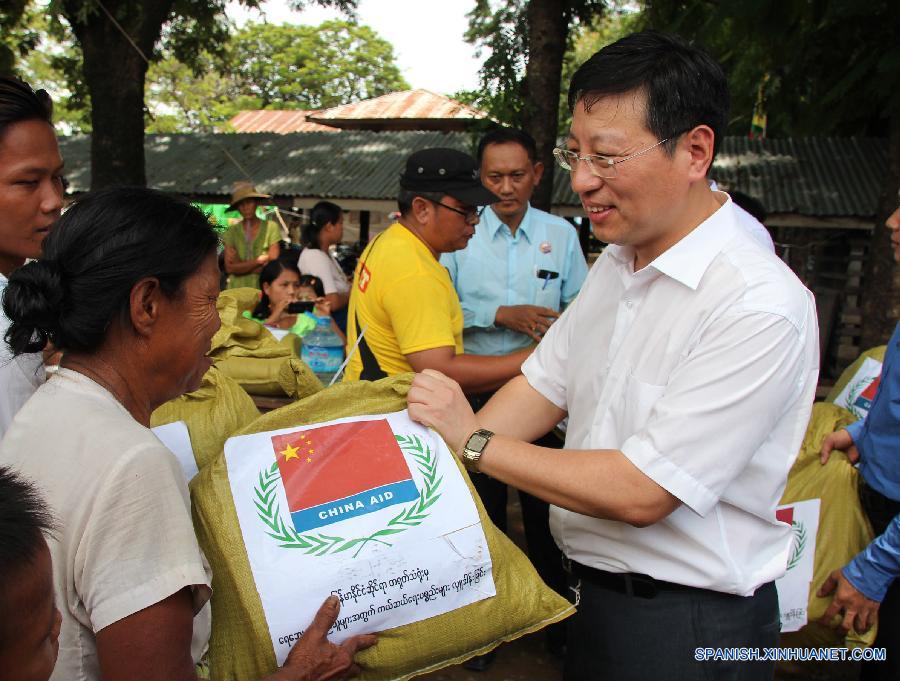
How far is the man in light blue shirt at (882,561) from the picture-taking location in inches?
90.4

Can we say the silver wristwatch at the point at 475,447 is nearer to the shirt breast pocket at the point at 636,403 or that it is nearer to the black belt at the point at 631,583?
the shirt breast pocket at the point at 636,403

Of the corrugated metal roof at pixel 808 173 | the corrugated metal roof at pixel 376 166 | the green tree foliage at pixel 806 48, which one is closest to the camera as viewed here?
the green tree foliage at pixel 806 48

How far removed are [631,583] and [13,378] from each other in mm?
1408

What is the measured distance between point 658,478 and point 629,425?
19cm

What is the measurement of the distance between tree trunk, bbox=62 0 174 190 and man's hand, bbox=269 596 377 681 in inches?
288

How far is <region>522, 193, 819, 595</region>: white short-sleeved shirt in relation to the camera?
1.39 meters

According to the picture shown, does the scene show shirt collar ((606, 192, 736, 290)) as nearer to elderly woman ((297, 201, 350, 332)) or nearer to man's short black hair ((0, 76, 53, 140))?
man's short black hair ((0, 76, 53, 140))

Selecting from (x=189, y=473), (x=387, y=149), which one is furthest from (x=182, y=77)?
(x=189, y=473)

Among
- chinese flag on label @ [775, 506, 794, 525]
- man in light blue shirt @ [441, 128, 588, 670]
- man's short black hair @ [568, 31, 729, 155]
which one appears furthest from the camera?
man in light blue shirt @ [441, 128, 588, 670]

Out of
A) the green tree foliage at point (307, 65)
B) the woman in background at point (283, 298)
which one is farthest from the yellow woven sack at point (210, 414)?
the green tree foliage at point (307, 65)

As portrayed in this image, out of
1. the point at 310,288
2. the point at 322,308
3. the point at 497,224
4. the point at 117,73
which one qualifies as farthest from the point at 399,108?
the point at 497,224

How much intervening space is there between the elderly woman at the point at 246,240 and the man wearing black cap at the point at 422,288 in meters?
3.86

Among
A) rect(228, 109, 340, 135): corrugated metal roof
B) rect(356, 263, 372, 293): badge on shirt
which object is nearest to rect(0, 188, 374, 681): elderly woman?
rect(356, 263, 372, 293): badge on shirt

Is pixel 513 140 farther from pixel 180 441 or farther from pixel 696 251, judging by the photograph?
pixel 180 441
